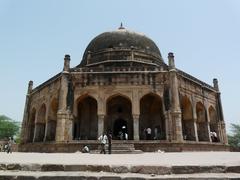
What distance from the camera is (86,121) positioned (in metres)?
17.0

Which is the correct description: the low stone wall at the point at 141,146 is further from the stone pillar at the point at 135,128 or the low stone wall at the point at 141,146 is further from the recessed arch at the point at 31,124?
the recessed arch at the point at 31,124

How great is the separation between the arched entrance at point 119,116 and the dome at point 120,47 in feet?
14.3

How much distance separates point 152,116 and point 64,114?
6.67 metres

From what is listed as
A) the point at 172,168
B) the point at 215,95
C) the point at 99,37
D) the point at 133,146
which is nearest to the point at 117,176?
the point at 172,168

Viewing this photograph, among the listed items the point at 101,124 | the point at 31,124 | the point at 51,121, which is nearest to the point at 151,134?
the point at 101,124

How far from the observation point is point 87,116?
1706cm

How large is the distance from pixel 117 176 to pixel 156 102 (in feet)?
46.7

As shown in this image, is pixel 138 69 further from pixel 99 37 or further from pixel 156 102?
pixel 99 37

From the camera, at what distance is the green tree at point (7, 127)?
37.4 meters

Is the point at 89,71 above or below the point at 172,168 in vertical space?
above

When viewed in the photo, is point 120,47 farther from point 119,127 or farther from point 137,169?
point 137,169

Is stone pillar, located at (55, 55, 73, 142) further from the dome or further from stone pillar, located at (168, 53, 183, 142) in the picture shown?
stone pillar, located at (168, 53, 183, 142)

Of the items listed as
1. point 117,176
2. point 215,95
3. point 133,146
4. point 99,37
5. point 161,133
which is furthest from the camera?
point 99,37

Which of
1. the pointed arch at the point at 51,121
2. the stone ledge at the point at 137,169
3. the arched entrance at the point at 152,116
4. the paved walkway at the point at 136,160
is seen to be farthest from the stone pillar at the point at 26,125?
the stone ledge at the point at 137,169
